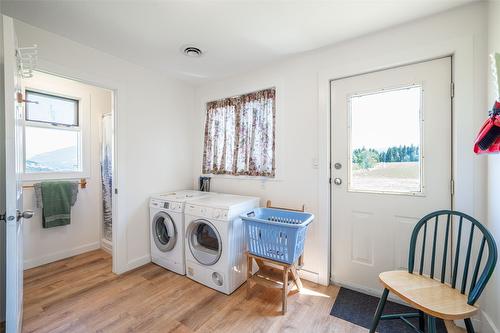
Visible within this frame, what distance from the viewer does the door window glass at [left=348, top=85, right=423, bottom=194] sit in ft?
5.82

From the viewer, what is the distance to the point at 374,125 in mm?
1947

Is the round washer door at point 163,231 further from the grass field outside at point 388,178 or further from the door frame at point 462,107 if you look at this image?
the door frame at point 462,107

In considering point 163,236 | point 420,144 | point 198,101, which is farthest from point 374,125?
point 163,236

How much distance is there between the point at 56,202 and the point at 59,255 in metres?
0.69

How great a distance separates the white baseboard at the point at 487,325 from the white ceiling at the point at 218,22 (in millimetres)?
2170

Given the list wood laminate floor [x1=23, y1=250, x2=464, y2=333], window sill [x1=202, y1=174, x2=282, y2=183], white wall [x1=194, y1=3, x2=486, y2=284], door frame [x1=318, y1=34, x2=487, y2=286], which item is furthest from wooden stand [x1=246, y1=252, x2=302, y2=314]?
door frame [x1=318, y1=34, x2=487, y2=286]

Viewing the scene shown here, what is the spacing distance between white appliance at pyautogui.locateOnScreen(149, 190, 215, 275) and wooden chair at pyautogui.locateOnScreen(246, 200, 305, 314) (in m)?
0.82

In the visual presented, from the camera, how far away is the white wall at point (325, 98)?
152cm

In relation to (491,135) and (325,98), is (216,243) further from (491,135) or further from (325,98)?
(491,135)

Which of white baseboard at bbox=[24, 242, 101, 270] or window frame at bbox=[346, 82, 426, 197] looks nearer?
window frame at bbox=[346, 82, 426, 197]

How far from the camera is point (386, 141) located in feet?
6.22

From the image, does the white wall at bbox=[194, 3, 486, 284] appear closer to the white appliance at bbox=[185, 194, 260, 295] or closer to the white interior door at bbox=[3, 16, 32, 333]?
the white appliance at bbox=[185, 194, 260, 295]

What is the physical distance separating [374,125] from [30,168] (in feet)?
12.4

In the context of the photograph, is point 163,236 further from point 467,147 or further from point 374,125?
point 467,147
